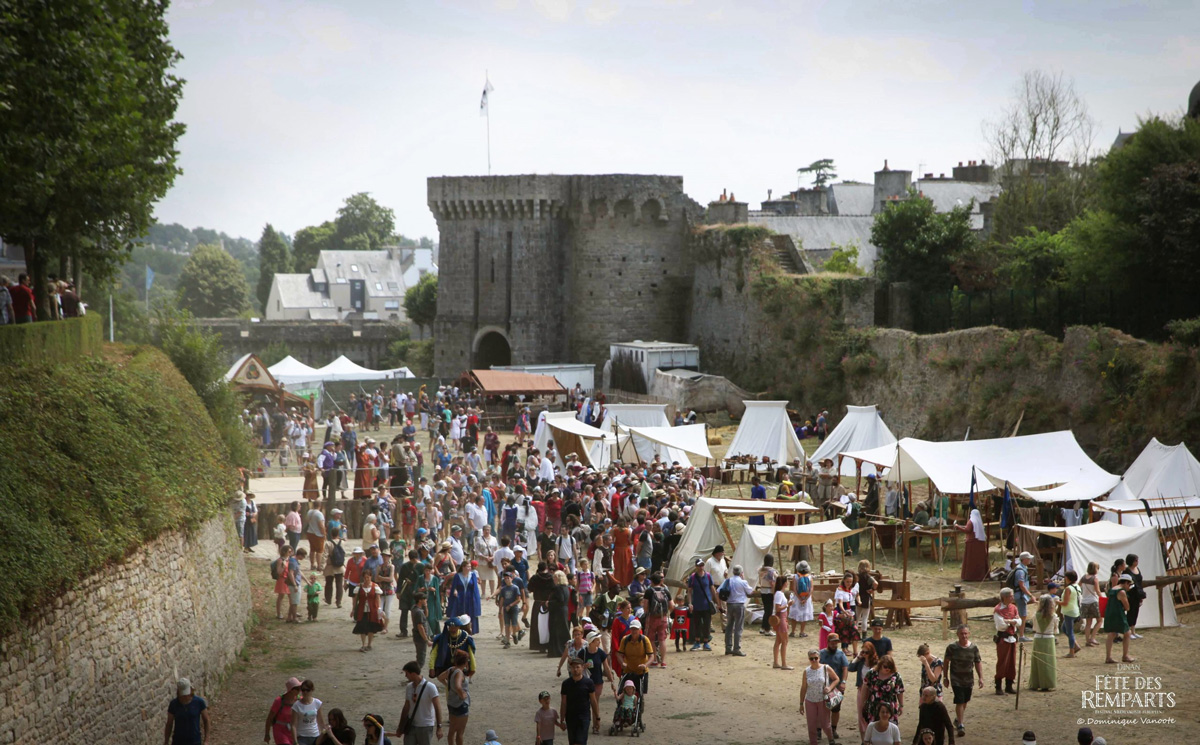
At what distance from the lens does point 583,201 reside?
139ft

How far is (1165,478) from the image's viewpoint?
683 inches

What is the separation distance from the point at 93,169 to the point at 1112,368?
19.1 meters

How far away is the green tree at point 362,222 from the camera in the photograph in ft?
301

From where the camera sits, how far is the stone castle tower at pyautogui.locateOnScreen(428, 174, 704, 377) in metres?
42.3

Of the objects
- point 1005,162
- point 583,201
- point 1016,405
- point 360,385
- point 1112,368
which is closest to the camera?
point 1112,368

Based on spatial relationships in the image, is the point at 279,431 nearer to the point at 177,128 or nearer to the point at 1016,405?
the point at 177,128

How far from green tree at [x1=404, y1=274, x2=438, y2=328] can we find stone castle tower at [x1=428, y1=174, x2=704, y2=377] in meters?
12.7

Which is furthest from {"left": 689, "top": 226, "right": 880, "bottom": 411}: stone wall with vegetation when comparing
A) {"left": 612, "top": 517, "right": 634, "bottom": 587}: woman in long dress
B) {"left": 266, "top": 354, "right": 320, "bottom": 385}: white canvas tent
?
{"left": 612, "top": 517, "right": 634, "bottom": 587}: woman in long dress

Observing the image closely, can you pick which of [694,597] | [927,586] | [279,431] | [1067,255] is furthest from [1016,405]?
[279,431]

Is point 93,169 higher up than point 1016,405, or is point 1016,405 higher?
point 93,169

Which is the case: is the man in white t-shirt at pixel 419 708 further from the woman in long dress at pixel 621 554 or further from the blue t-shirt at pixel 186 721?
the woman in long dress at pixel 621 554

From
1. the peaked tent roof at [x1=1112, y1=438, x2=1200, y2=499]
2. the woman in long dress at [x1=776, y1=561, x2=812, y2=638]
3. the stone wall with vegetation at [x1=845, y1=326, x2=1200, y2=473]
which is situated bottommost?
the woman in long dress at [x1=776, y1=561, x2=812, y2=638]

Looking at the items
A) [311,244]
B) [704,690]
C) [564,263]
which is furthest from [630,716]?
[311,244]

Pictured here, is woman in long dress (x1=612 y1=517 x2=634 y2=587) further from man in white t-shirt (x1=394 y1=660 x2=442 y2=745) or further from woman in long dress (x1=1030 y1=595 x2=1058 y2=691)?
man in white t-shirt (x1=394 y1=660 x2=442 y2=745)
